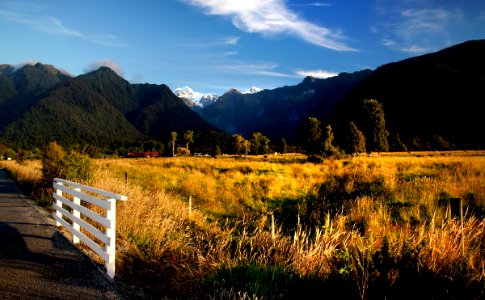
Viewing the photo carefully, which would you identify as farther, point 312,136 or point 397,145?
point 397,145

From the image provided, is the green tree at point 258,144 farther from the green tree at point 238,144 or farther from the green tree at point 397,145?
the green tree at point 397,145

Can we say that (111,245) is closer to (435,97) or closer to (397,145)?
(397,145)

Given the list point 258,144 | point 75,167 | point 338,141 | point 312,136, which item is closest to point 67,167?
point 75,167

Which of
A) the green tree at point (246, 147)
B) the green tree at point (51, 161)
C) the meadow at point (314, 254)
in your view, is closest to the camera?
the meadow at point (314, 254)

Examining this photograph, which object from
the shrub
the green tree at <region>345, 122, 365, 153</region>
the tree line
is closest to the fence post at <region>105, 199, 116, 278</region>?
the shrub

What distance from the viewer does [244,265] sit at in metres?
4.95

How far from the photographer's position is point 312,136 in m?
40.1

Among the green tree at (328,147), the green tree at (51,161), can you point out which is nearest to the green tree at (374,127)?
the green tree at (328,147)

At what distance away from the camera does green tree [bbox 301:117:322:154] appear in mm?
36750

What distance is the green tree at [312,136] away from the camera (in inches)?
1447

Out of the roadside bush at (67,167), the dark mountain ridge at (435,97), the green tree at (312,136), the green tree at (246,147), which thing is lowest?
the green tree at (246,147)

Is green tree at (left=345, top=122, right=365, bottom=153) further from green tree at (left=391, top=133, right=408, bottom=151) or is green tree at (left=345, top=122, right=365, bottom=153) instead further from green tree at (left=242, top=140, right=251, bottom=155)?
green tree at (left=242, top=140, right=251, bottom=155)

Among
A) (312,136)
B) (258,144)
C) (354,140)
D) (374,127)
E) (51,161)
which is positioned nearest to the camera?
(51,161)

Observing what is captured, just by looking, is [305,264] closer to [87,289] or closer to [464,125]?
[87,289]
